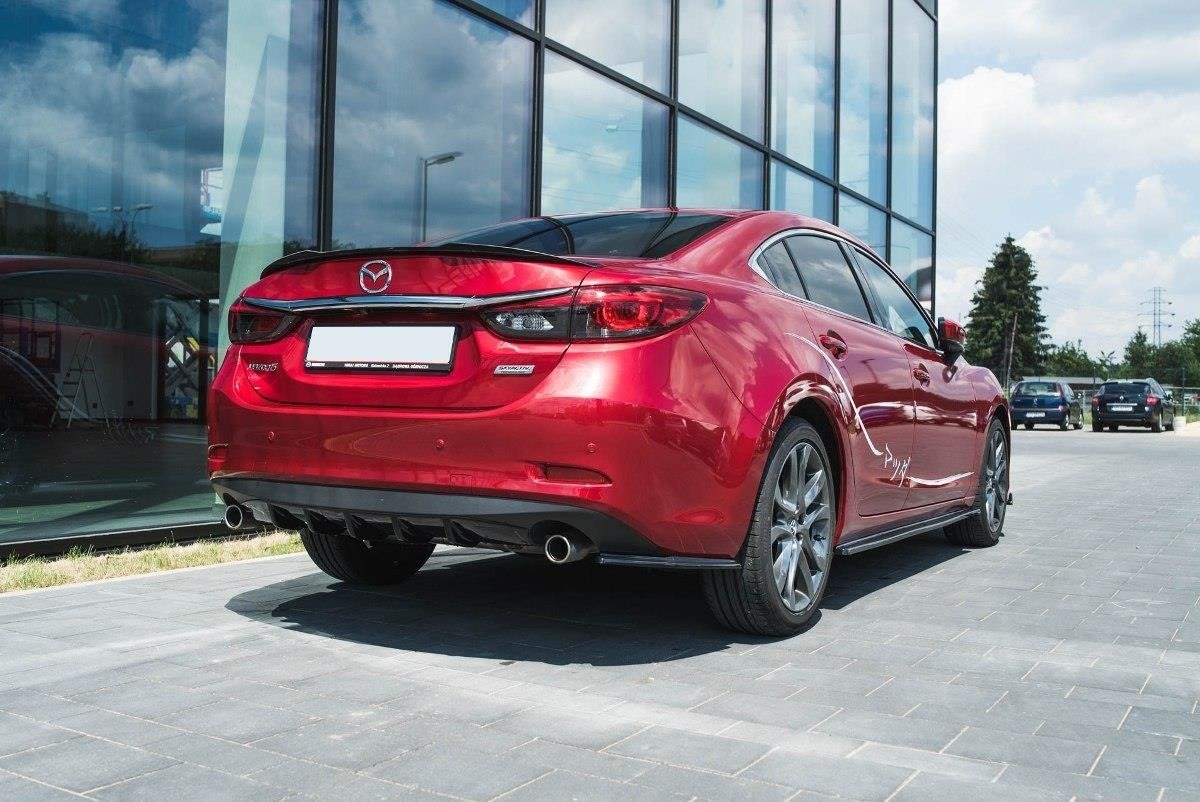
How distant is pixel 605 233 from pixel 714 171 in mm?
8376

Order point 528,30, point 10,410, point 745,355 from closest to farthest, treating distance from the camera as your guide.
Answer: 1. point 745,355
2. point 10,410
3. point 528,30

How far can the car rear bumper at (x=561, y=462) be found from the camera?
3.50 m

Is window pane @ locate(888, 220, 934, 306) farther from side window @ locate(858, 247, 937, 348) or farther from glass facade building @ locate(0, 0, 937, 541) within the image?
side window @ locate(858, 247, 937, 348)

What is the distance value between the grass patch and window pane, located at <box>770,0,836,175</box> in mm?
9160

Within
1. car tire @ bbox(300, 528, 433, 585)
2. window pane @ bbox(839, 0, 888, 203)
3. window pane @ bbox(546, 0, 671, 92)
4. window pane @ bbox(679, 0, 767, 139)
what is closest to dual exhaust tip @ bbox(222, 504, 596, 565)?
car tire @ bbox(300, 528, 433, 585)

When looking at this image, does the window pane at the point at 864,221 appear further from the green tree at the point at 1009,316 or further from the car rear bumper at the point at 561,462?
the green tree at the point at 1009,316

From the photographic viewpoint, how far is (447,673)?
3605 mm

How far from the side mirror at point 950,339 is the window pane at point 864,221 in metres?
9.27

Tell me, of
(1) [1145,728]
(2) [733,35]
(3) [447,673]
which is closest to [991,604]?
(1) [1145,728]

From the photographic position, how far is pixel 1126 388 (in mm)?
32094

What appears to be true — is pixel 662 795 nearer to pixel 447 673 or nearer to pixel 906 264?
pixel 447 673

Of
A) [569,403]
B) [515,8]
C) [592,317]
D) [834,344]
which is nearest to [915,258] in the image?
[515,8]

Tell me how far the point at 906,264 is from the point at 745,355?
49.5 ft

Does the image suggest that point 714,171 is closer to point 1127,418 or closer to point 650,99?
point 650,99
